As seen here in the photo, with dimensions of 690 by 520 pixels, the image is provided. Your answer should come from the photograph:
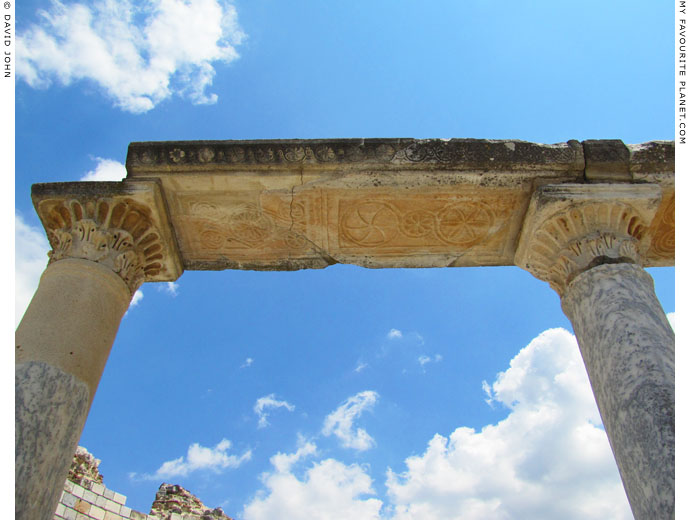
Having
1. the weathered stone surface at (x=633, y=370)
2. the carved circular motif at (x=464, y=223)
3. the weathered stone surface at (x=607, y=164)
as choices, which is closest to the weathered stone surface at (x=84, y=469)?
the carved circular motif at (x=464, y=223)

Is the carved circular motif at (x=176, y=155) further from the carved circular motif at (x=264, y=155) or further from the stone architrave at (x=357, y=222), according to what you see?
the carved circular motif at (x=264, y=155)

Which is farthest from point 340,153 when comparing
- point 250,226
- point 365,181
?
point 250,226

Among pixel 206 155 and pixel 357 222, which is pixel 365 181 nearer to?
pixel 357 222

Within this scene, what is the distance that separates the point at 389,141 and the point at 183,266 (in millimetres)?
2627

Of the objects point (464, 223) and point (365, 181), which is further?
point (464, 223)

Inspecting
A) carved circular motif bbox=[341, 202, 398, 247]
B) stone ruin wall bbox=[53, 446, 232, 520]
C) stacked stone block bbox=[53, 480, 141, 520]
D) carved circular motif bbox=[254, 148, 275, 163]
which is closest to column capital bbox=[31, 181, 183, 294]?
carved circular motif bbox=[254, 148, 275, 163]

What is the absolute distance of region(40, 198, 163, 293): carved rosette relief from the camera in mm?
4727

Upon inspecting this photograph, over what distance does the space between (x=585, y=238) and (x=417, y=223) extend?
62.0 inches

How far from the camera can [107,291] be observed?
4.59 meters

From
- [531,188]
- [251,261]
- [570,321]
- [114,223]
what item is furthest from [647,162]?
[114,223]

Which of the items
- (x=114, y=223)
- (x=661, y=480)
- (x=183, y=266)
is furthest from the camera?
(x=183, y=266)

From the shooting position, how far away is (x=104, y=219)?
4930mm

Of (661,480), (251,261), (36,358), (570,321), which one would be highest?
(251,261)

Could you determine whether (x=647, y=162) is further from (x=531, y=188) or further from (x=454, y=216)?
(x=454, y=216)
